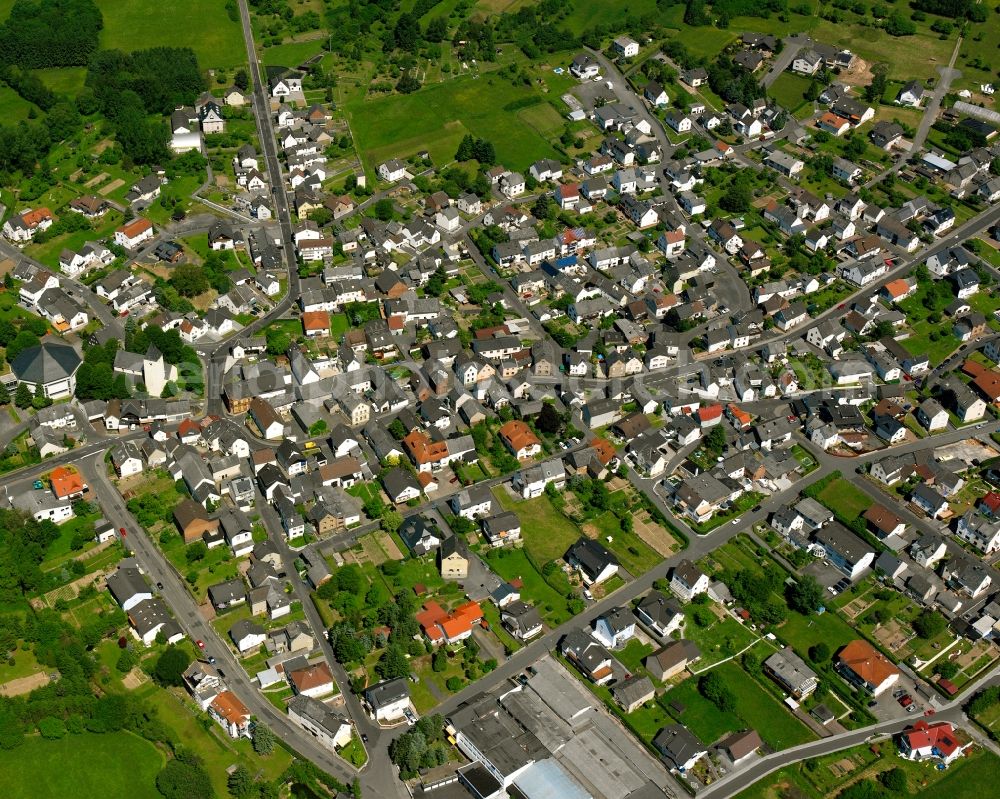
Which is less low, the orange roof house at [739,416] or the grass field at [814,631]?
the orange roof house at [739,416]

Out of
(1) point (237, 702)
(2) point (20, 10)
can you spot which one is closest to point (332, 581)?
(1) point (237, 702)

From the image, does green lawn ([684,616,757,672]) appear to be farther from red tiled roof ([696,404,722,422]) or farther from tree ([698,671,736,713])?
red tiled roof ([696,404,722,422])

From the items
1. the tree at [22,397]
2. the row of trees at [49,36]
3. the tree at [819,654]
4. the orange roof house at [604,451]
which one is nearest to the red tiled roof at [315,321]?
the tree at [22,397]

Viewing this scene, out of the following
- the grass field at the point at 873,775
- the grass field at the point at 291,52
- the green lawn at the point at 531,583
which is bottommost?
the grass field at the point at 873,775

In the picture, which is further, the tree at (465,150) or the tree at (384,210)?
the tree at (465,150)

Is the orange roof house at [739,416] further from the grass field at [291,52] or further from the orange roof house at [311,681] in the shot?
the grass field at [291,52]

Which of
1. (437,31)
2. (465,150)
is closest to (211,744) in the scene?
(465,150)

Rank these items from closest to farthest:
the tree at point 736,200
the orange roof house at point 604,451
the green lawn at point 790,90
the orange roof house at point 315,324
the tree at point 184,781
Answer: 1. the tree at point 184,781
2. the orange roof house at point 604,451
3. the orange roof house at point 315,324
4. the tree at point 736,200
5. the green lawn at point 790,90

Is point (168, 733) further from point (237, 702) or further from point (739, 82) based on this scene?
point (739, 82)
